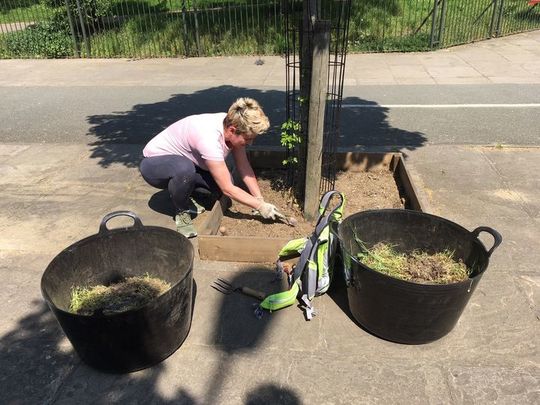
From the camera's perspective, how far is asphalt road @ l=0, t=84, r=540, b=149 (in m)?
6.38

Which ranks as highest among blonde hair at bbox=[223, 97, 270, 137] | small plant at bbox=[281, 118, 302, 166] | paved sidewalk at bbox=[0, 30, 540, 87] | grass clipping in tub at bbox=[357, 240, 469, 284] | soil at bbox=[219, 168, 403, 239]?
blonde hair at bbox=[223, 97, 270, 137]

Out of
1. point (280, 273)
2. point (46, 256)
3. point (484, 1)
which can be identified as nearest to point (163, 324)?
point (280, 273)

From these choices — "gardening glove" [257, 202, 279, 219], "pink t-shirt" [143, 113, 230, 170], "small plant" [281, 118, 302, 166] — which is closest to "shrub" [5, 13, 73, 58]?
"pink t-shirt" [143, 113, 230, 170]

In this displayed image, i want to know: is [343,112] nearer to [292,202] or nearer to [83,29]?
[292,202]

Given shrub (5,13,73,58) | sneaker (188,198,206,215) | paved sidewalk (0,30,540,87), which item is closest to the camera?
sneaker (188,198,206,215)

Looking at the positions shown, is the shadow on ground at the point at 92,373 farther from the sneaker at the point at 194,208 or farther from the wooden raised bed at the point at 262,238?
the sneaker at the point at 194,208

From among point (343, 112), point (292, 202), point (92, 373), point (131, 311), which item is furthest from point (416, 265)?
point (343, 112)

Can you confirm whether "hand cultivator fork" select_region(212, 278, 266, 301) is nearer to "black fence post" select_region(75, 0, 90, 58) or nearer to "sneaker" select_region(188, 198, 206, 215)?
"sneaker" select_region(188, 198, 206, 215)

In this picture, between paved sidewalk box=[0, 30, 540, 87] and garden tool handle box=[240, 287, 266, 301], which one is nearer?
garden tool handle box=[240, 287, 266, 301]

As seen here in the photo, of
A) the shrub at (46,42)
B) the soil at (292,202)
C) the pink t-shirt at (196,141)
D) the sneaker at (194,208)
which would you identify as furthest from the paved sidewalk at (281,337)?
the shrub at (46,42)

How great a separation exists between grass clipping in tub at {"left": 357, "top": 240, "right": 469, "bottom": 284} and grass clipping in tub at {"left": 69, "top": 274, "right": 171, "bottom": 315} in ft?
4.59

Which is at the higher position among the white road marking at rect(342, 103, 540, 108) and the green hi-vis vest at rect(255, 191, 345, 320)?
the green hi-vis vest at rect(255, 191, 345, 320)

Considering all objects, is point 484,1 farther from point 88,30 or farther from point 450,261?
point 450,261

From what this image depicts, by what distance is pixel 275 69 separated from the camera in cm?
1076
